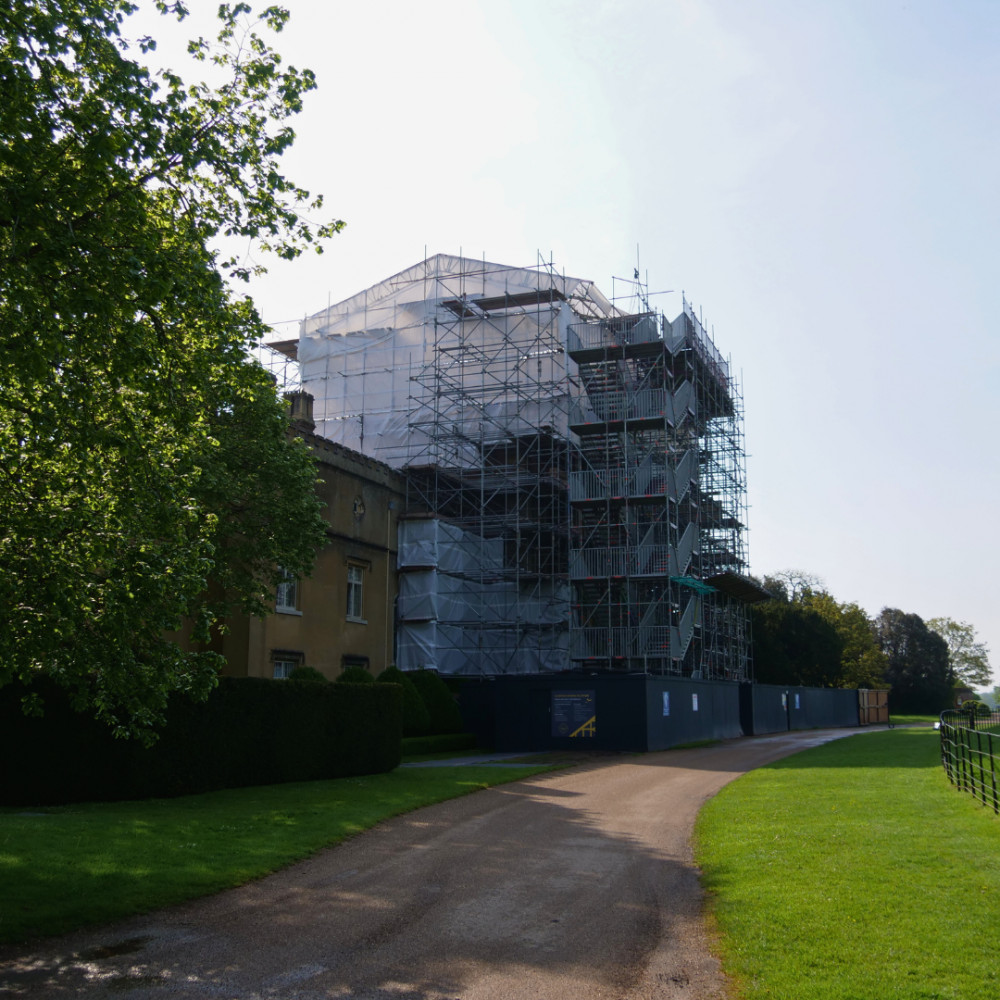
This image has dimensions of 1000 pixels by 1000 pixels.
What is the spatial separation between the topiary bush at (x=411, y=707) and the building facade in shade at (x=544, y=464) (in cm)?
716

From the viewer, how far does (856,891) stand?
9.47m

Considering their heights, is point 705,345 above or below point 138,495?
above

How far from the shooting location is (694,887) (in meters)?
10.6

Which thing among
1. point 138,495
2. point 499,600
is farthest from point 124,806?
point 499,600

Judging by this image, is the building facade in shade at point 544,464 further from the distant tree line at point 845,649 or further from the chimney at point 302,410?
the distant tree line at point 845,649

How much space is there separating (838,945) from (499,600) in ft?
114

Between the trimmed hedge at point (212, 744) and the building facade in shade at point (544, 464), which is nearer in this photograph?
the trimmed hedge at point (212, 744)

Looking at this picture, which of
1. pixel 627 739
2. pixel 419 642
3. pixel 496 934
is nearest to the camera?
pixel 496 934

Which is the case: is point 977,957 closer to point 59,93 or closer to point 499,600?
point 59,93

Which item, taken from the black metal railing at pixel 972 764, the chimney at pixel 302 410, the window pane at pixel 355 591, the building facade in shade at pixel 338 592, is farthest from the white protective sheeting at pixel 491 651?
the black metal railing at pixel 972 764

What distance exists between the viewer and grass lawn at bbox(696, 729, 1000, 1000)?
23.0 ft

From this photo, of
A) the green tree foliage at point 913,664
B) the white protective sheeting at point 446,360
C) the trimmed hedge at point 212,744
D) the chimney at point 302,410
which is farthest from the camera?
the green tree foliage at point 913,664

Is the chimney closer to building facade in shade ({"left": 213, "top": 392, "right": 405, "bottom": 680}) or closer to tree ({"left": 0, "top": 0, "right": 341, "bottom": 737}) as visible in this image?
building facade in shade ({"left": 213, "top": 392, "right": 405, "bottom": 680})

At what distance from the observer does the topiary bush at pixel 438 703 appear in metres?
33.6
